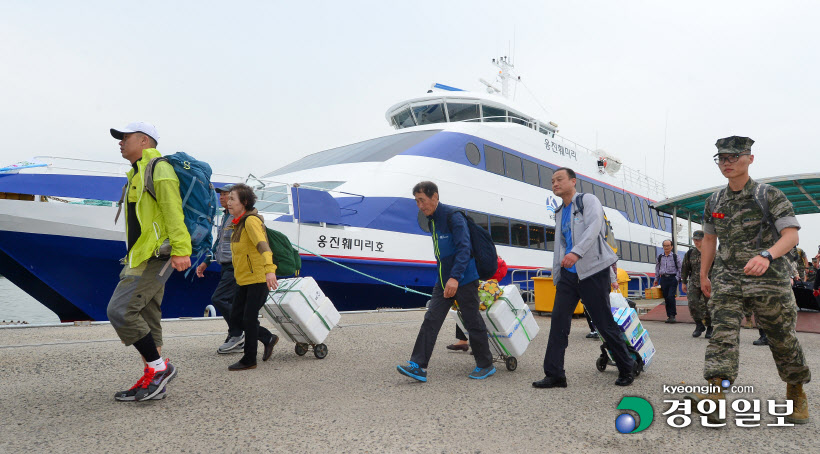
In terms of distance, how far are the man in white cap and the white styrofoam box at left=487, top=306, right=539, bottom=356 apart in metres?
2.44

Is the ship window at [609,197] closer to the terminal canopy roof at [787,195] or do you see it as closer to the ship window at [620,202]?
the ship window at [620,202]

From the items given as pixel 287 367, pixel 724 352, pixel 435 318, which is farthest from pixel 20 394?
pixel 724 352

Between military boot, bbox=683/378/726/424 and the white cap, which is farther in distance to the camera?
the white cap

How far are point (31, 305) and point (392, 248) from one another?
19493mm

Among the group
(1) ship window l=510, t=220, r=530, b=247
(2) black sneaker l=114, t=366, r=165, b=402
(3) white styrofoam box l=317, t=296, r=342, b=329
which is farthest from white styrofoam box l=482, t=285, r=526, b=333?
(1) ship window l=510, t=220, r=530, b=247

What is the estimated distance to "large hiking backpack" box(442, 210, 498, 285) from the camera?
3814 millimetres

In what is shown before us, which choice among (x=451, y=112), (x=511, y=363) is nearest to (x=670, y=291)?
(x=511, y=363)

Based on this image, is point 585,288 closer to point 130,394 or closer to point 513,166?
point 130,394

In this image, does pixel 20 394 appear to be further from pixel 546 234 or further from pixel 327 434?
pixel 546 234

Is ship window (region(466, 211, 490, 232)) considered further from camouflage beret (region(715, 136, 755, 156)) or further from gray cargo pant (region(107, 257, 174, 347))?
gray cargo pant (region(107, 257, 174, 347))

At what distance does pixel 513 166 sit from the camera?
1182 centimetres

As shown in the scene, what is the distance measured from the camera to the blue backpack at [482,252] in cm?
381

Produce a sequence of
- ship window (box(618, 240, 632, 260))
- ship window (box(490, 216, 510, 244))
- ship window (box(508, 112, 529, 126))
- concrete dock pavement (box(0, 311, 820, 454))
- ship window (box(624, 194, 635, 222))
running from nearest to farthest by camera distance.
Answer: concrete dock pavement (box(0, 311, 820, 454)) → ship window (box(490, 216, 510, 244)) → ship window (box(508, 112, 529, 126)) → ship window (box(618, 240, 632, 260)) → ship window (box(624, 194, 635, 222))
